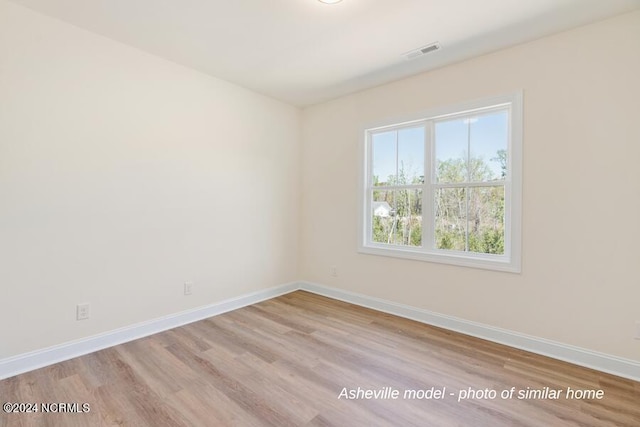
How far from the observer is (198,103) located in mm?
3141

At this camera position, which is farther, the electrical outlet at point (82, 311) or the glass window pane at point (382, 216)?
the glass window pane at point (382, 216)

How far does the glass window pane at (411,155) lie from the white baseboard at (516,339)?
1.46 m

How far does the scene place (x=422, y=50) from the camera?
8.70 ft

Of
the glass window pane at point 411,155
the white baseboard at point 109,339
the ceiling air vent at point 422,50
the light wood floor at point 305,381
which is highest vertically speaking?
the ceiling air vent at point 422,50

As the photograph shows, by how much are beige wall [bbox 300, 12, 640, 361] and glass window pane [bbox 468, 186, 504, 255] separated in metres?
0.25

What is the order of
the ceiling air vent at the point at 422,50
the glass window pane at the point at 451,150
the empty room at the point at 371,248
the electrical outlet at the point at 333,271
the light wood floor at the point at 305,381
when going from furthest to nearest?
the electrical outlet at the point at 333,271, the glass window pane at the point at 451,150, the ceiling air vent at the point at 422,50, the empty room at the point at 371,248, the light wood floor at the point at 305,381

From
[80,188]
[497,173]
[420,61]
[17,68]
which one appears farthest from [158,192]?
[497,173]

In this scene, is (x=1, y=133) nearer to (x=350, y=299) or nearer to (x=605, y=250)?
(x=350, y=299)

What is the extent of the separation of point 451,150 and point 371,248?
1.42m

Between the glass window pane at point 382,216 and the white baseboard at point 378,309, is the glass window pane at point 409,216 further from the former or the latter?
the white baseboard at point 378,309

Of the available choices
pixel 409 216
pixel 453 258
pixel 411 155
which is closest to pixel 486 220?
pixel 453 258

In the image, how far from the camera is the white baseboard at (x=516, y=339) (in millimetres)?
2141

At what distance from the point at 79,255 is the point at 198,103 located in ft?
6.01

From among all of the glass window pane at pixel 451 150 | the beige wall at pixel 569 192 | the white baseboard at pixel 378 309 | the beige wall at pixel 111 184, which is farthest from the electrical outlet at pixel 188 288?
the glass window pane at pixel 451 150
